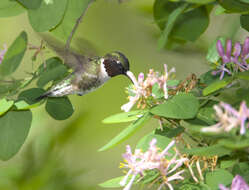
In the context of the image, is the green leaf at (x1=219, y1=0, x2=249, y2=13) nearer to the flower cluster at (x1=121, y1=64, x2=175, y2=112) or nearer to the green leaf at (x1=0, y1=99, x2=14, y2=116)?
the flower cluster at (x1=121, y1=64, x2=175, y2=112)

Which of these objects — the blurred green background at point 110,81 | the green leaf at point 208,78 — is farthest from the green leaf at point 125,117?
the blurred green background at point 110,81

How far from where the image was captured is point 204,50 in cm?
153

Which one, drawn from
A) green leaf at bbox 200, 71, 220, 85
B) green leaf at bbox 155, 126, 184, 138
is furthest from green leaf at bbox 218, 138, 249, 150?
green leaf at bbox 200, 71, 220, 85

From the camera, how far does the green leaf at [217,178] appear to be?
62 centimetres

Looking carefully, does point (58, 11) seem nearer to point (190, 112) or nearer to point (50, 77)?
point (50, 77)

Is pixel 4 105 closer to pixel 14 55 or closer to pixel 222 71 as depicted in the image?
pixel 14 55

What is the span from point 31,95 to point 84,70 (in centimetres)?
14

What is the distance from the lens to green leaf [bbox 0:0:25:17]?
0.90m

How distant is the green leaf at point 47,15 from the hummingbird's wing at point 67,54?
40 millimetres

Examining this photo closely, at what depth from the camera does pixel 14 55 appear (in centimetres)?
93

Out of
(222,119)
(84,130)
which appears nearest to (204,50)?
(222,119)

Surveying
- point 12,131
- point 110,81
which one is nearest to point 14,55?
point 12,131

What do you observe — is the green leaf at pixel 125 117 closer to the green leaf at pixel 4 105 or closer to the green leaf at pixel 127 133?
the green leaf at pixel 127 133

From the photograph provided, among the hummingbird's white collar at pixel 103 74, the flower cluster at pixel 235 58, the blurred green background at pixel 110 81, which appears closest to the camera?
the flower cluster at pixel 235 58
